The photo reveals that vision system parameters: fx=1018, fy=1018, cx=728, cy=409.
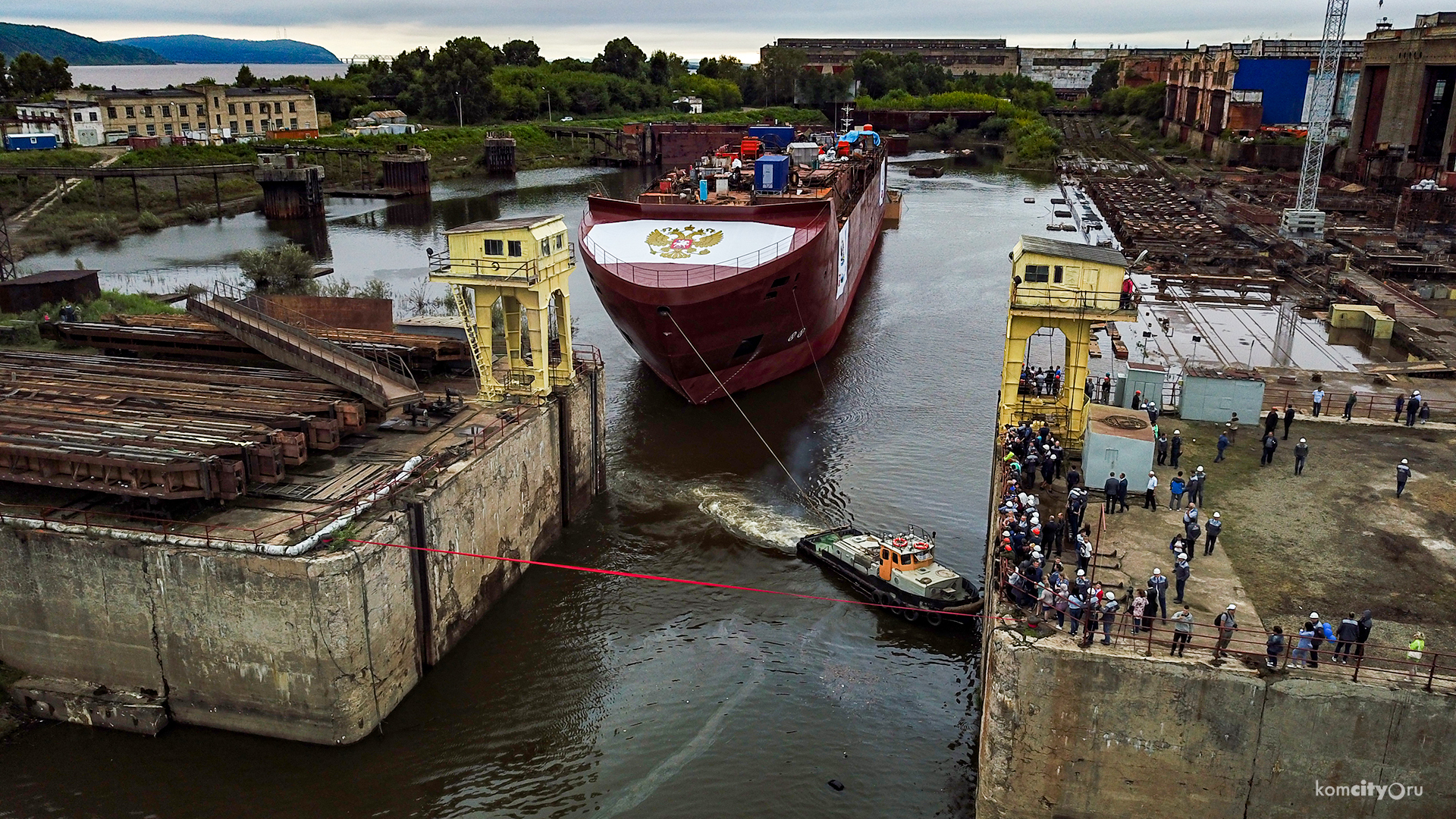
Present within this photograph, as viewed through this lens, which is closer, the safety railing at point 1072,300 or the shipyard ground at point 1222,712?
the shipyard ground at point 1222,712

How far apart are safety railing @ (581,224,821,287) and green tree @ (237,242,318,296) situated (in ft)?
68.1

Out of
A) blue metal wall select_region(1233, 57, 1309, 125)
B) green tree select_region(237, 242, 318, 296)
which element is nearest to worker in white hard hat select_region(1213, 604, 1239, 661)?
green tree select_region(237, 242, 318, 296)

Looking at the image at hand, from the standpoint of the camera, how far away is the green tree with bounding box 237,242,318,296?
47938 millimetres

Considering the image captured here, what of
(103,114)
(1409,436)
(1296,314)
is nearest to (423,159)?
(103,114)

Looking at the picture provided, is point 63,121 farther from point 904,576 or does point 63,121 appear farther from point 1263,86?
point 1263,86

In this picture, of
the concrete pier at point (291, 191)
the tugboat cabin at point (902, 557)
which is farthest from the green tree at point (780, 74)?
the tugboat cabin at point (902, 557)

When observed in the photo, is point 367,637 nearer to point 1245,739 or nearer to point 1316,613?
point 1245,739

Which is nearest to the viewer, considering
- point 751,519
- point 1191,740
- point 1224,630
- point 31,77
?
point 1191,740

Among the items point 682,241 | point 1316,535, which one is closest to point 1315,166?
point 682,241

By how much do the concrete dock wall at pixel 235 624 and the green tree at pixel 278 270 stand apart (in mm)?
31879

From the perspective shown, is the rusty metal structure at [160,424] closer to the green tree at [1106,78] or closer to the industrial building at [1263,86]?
the industrial building at [1263,86]

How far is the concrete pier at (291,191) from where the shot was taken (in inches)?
2881

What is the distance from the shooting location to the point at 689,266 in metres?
32.6

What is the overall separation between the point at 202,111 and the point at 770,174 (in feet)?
279
